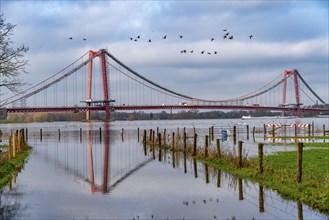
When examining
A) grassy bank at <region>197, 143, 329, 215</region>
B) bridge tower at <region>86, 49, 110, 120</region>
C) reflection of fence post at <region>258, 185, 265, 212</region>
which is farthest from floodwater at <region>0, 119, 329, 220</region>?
bridge tower at <region>86, 49, 110, 120</region>

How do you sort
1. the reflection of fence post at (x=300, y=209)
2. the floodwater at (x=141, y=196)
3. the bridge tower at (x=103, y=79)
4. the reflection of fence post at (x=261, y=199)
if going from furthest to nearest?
1. the bridge tower at (x=103, y=79)
2. the reflection of fence post at (x=261, y=199)
3. the floodwater at (x=141, y=196)
4. the reflection of fence post at (x=300, y=209)

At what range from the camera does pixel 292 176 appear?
18.8 meters

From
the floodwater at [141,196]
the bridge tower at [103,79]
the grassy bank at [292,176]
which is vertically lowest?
the floodwater at [141,196]

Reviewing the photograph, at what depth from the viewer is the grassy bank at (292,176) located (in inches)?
595

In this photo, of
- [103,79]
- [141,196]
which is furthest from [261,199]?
[103,79]

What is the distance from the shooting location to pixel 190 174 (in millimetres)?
23281

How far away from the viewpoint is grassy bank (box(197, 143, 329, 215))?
15108 mm

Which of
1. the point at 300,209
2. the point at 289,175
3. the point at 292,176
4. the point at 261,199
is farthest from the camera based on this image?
the point at 289,175

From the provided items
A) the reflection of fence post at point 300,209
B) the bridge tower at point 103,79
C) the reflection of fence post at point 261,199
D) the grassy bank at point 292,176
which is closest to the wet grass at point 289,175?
the grassy bank at point 292,176

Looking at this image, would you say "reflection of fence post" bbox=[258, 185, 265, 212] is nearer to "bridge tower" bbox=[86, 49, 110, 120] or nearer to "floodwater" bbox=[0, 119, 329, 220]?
"floodwater" bbox=[0, 119, 329, 220]

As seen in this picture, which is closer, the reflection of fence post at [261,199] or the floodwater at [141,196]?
the floodwater at [141,196]

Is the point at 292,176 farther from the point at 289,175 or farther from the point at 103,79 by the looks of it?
the point at 103,79

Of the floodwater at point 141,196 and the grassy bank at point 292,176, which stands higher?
the grassy bank at point 292,176

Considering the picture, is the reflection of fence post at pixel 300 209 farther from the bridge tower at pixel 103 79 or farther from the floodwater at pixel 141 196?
the bridge tower at pixel 103 79
